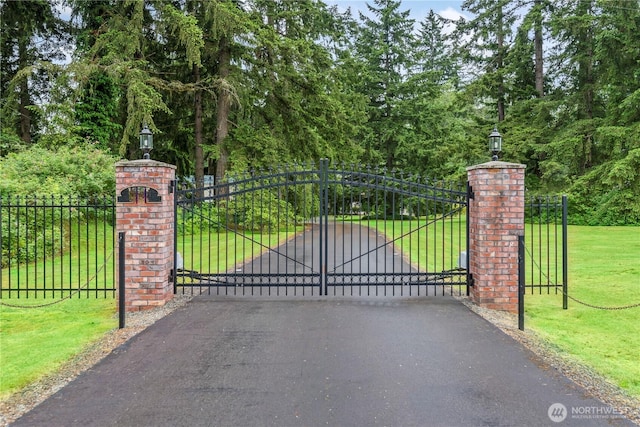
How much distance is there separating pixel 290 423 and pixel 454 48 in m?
29.6

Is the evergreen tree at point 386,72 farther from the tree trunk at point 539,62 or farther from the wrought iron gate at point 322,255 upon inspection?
the wrought iron gate at point 322,255

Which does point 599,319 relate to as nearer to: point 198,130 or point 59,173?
point 59,173

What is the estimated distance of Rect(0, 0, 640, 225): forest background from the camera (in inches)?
657

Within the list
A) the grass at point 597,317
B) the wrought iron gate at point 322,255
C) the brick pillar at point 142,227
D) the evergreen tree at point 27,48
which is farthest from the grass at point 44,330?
the evergreen tree at point 27,48

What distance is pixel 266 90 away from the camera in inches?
836

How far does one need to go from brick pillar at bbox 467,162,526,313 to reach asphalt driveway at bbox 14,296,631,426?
802 millimetres

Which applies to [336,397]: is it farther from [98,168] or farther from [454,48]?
[454,48]

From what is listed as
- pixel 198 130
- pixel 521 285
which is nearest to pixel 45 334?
pixel 521 285

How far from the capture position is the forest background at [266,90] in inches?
657

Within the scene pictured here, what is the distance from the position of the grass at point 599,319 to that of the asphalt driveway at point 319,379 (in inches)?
25.9

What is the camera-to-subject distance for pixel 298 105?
70.1 feet

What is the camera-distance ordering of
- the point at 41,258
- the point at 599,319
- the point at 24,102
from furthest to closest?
the point at 24,102, the point at 41,258, the point at 599,319

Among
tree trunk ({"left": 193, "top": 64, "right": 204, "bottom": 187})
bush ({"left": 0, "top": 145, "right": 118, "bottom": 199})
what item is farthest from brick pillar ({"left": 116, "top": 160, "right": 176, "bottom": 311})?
tree trunk ({"left": 193, "top": 64, "right": 204, "bottom": 187})

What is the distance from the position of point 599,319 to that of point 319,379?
14.2 ft
